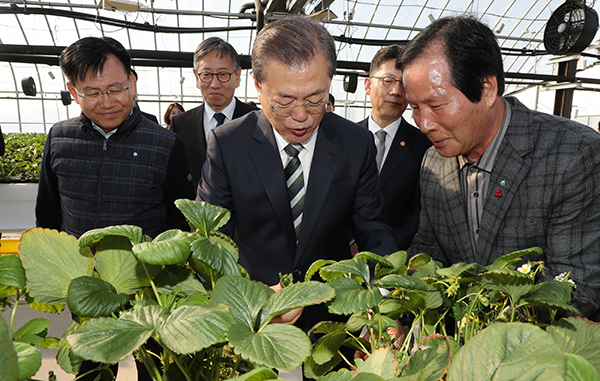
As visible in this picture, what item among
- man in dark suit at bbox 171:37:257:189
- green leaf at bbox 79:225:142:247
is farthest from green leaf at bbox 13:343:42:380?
man in dark suit at bbox 171:37:257:189

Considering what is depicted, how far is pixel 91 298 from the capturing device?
45 centimetres

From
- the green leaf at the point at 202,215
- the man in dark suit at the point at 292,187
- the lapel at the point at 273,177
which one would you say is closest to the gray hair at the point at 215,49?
the man in dark suit at the point at 292,187

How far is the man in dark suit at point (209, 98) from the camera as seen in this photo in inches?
105

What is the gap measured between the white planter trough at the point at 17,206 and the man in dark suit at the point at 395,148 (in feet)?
14.6

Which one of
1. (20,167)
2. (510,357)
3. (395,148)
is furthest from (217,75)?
(20,167)

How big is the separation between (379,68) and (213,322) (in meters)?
1.90

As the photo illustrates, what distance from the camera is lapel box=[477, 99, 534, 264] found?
1.14 metres

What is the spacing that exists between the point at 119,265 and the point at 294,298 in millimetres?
244

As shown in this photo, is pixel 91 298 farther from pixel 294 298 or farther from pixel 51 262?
pixel 294 298

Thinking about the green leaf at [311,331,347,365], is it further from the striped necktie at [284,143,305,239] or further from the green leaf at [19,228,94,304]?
the striped necktie at [284,143,305,239]

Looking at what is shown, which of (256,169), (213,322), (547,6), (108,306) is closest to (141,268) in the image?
(108,306)

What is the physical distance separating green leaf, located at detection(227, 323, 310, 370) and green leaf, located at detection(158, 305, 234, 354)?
1 centimetres

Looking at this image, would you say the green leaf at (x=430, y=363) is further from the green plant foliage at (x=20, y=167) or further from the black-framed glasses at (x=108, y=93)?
the green plant foliage at (x=20, y=167)

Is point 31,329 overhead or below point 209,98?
below
